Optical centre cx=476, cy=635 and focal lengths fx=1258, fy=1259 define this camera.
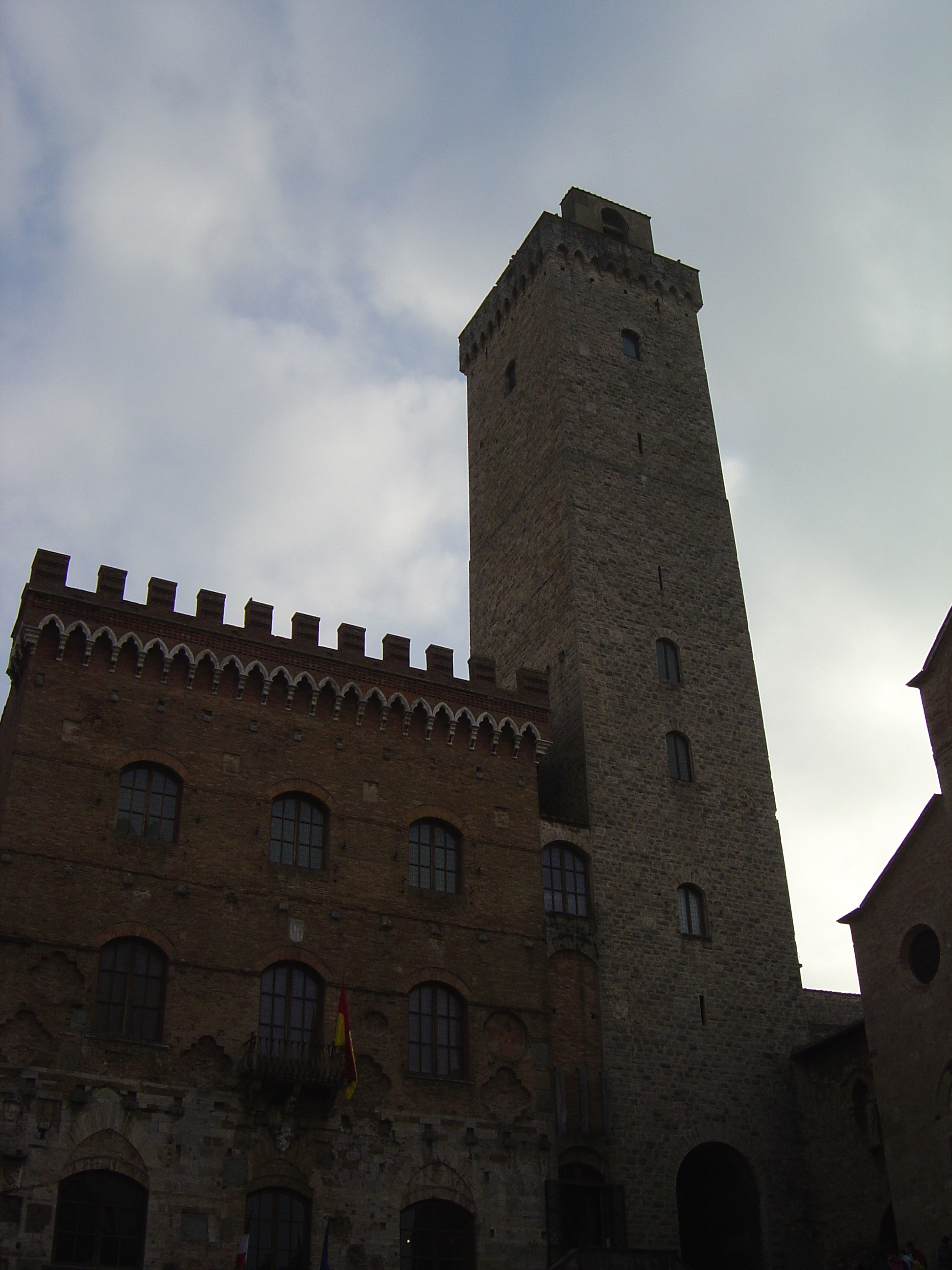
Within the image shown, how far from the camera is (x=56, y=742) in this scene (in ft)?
78.2

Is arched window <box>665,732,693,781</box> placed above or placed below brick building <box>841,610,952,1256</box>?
above

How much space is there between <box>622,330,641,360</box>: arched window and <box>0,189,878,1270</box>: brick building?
6.40m

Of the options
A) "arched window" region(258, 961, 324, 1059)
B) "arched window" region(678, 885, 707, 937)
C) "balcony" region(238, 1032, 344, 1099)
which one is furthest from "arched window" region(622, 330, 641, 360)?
→ "balcony" region(238, 1032, 344, 1099)

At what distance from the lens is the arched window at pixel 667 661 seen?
32.4 metres

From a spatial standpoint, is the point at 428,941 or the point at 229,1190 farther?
the point at 428,941

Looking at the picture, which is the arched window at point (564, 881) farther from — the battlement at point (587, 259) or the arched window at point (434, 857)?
the battlement at point (587, 259)

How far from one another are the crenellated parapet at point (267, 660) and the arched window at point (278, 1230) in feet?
31.0

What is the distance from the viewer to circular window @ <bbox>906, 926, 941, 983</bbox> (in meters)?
23.8

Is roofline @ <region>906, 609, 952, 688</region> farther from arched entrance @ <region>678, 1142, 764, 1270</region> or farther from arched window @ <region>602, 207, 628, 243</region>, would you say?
arched window @ <region>602, 207, 628, 243</region>

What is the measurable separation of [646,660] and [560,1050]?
34.1 feet

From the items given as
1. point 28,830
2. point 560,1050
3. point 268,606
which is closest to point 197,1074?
point 28,830

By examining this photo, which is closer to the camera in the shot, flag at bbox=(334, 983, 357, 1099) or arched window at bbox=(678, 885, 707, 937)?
flag at bbox=(334, 983, 357, 1099)

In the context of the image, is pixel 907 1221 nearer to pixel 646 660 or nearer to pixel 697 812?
pixel 697 812

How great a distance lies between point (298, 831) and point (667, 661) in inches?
461
